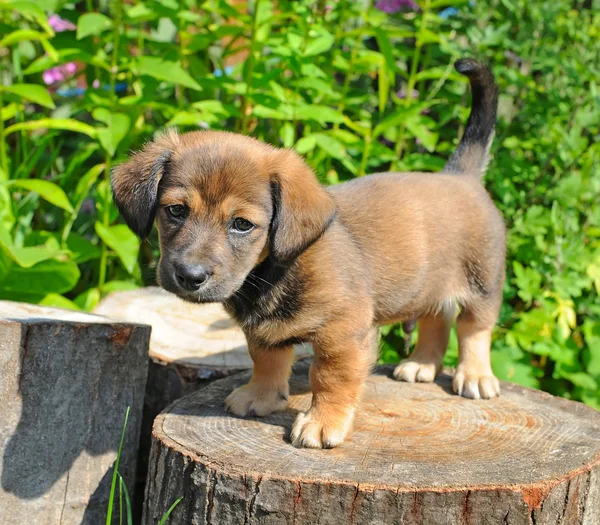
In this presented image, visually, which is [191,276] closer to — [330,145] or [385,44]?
[330,145]

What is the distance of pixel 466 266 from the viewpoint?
3992 mm

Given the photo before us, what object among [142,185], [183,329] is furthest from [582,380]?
[142,185]

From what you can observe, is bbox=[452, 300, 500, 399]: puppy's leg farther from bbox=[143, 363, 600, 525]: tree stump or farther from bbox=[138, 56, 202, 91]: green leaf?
bbox=[138, 56, 202, 91]: green leaf

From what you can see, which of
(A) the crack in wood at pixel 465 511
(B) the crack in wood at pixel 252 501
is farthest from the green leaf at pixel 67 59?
(A) the crack in wood at pixel 465 511

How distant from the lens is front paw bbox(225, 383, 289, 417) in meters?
3.48

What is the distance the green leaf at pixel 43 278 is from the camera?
455 cm

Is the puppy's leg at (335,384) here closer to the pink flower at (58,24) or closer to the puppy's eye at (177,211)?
the puppy's eye at (177,211)

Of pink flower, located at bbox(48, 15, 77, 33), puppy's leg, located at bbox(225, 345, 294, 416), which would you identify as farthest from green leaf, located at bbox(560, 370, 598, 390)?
pink flower, located at bbox(48, 15, 77, 33)

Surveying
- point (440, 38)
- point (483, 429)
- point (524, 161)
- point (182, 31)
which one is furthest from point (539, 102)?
point (483, 429)

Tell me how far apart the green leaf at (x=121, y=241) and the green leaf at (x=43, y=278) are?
0.83 feet

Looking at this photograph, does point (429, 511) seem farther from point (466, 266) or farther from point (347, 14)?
point (347, 14)

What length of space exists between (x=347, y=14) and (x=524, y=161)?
163cm

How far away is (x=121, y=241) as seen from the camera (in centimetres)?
459

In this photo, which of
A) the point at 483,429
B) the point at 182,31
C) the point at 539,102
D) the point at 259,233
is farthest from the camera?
the point at 539,102
